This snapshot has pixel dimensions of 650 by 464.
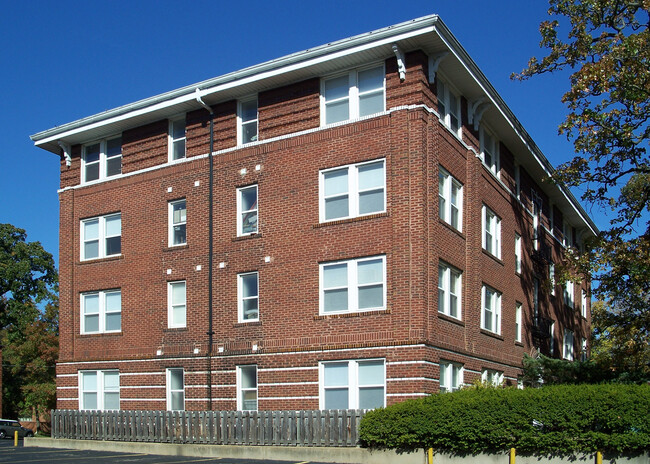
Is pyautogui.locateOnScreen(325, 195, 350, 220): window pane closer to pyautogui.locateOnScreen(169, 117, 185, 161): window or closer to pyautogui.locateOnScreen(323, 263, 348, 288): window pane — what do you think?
pyautogui.locateOnScreen(323, 263, 348, 288): window pane

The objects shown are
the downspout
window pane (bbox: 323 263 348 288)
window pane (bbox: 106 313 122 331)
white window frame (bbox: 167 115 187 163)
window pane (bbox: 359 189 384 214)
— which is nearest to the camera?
window pane (bbox: 359 189 384 214)

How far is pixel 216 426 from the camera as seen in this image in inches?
1000

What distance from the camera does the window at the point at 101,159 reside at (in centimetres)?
3139

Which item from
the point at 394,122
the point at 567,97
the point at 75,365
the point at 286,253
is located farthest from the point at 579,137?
the point at 75,365

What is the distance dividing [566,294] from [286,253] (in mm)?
22947

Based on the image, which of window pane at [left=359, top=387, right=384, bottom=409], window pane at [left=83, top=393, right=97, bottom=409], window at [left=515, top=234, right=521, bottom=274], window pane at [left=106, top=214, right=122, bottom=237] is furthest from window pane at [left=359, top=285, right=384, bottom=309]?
window pane at [left=83, top=393, right=97, bottom=409]

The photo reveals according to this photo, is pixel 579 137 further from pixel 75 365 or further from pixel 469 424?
pixel 75 365

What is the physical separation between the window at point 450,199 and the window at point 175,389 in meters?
10.6

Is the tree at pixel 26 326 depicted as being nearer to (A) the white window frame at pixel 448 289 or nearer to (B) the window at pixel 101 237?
(B) the window at pixel 101 237

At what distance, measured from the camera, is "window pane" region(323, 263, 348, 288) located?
81.6 ft

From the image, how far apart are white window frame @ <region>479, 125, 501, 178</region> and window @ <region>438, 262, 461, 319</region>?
5.52 m

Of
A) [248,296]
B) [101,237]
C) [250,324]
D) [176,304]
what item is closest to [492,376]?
[250,324]

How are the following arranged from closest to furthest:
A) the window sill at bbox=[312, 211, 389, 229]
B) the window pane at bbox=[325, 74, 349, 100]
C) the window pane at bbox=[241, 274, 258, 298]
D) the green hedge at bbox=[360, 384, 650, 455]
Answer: the green hedge at bbox=[360, 384, 650, 455], the window sill at bbox=[312, 211, 389, 229], the window pane at bbox=[325, 74, 349, 100], the window pane at bbox=[241, 274, 258, 298]

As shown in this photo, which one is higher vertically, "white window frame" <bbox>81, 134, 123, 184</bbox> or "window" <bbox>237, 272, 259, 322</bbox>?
"white window frame" <bbox>81, 134, 123, 184</bbox>
